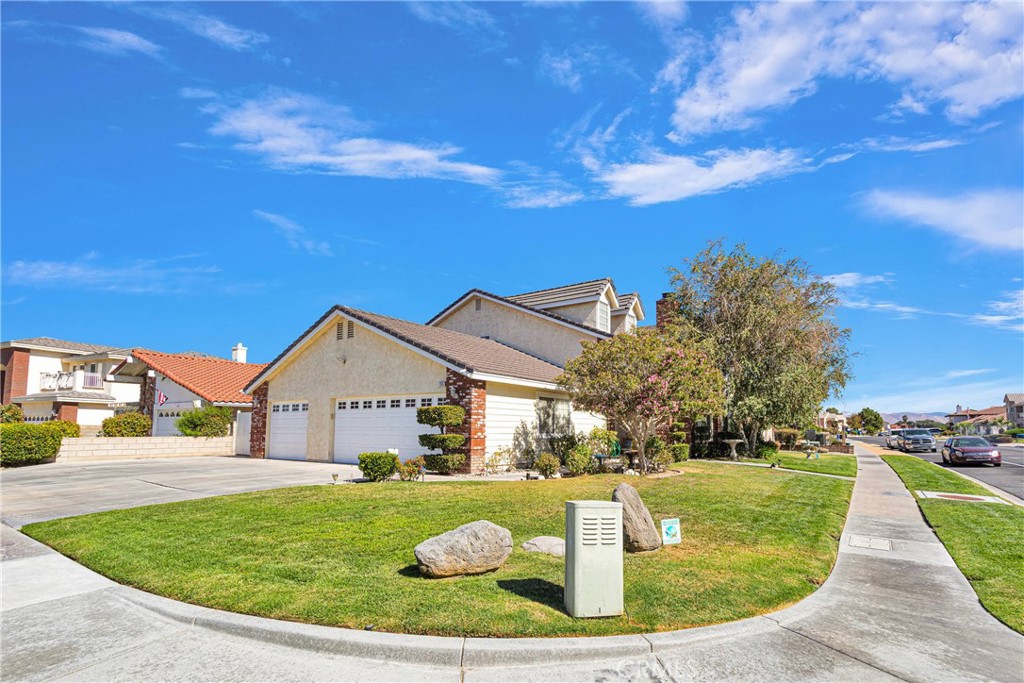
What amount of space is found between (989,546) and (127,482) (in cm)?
1895

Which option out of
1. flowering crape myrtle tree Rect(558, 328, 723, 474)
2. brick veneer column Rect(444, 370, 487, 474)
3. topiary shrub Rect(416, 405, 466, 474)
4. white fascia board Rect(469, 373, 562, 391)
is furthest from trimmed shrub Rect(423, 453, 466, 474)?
flowering crape myrtle tree Rect(558, 328, 723, 474)

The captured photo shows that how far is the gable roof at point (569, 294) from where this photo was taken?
28391 mm

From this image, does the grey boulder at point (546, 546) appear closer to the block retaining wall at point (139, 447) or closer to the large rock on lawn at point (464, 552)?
the large rock on lawn at point (464, 552)

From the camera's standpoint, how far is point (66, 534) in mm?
9273

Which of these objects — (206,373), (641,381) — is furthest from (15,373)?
(641,381)

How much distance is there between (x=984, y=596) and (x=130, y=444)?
Answer: 28.0 m

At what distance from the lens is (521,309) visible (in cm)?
2772

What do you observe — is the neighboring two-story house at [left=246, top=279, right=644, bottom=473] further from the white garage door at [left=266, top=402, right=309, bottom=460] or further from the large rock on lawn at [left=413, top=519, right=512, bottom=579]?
the large rock on lawn at [left=413, top=519, right=512, bottom=579]

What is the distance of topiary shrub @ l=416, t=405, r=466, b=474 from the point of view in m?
17.3

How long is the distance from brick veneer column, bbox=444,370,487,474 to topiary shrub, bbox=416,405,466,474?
0.17 meters

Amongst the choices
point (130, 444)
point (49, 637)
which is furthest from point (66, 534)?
point (130, 444)

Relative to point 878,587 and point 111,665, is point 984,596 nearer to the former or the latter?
point 878,587

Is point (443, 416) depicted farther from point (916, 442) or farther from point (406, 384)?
point (916, 442)

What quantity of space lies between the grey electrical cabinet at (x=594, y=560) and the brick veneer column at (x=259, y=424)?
2188cm
